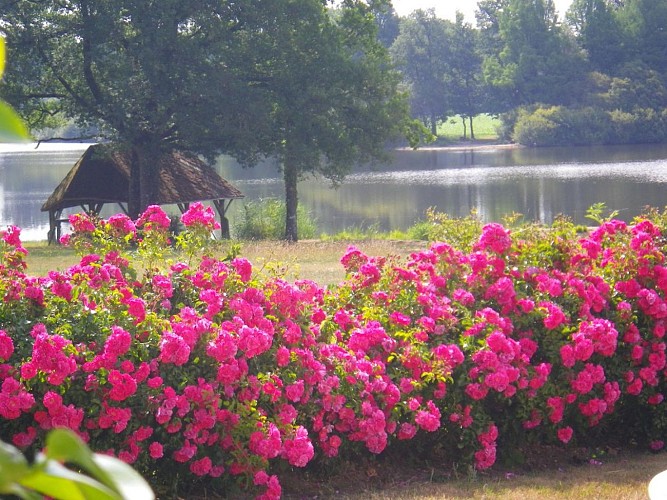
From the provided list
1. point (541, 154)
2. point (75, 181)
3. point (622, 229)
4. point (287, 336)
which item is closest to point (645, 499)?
point (287, 336)

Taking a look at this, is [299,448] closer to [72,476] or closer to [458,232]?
[458,232]

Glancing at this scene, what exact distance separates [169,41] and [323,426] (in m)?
22.1

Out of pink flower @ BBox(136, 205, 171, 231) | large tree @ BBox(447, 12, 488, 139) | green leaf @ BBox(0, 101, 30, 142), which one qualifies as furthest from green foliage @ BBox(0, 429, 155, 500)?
large tree @ BBox(447, 12, 488, 139)

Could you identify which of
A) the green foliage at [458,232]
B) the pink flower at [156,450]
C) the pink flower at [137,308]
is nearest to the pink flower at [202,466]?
the pink flower at [156,450]

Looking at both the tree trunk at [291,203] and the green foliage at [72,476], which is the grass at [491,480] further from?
the tree trunk at [291,203]

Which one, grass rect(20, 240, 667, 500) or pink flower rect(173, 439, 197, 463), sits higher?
pink flower rect(173, 439, 197, 463)

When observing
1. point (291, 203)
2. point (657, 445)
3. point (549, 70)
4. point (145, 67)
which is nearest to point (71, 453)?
point (657, 445)

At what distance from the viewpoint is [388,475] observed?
5574mm

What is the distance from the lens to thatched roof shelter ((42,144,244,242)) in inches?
1146

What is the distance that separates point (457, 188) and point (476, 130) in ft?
166

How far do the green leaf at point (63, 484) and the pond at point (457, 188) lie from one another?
26.9 metres

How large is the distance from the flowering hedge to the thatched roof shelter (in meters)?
22.7

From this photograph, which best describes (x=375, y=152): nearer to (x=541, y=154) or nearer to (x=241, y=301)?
(x=241, y=301)

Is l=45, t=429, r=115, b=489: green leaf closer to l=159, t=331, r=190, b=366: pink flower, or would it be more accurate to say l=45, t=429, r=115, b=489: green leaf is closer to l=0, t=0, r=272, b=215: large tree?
l=159, t=331, r=190, b=366: pink flower
